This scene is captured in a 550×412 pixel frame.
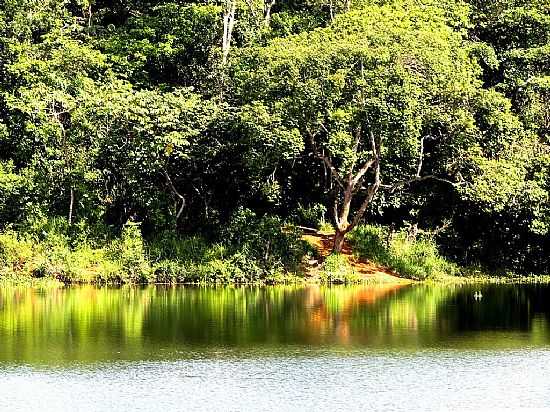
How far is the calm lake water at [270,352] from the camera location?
1384cm

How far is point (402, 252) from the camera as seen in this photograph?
35.0 metres

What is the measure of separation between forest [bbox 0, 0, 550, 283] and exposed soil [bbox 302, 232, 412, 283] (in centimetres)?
33

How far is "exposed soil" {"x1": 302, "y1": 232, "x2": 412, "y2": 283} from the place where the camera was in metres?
33.8

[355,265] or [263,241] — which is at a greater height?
[263,241]

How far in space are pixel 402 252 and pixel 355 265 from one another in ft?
6.03

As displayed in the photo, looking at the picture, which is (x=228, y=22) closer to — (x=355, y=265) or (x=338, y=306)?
(x=355, y=265)

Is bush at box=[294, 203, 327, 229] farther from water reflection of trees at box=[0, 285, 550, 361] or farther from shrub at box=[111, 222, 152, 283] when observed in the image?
shrub at box=[111, 222, 152, 283]

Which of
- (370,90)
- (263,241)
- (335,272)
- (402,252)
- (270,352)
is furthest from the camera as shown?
(402,252)

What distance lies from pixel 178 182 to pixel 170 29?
7.59 meters

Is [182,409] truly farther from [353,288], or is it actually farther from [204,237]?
[204,237]

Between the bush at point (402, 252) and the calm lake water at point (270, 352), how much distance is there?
18.0 ft

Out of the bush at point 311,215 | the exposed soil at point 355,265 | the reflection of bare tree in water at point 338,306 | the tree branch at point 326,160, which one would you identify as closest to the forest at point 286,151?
the bush at point 311,215

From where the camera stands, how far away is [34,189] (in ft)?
111

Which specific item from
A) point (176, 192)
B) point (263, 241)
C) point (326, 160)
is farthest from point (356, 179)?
point (176, 192)
